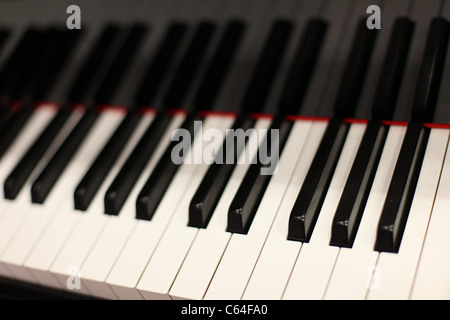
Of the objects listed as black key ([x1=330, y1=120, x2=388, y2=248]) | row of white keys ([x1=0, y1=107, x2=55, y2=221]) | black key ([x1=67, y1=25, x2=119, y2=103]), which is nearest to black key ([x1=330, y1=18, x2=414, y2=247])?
black key ([x1=330, y1=120, x2=388, y2=248])

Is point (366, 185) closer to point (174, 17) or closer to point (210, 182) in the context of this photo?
point (210, 182)

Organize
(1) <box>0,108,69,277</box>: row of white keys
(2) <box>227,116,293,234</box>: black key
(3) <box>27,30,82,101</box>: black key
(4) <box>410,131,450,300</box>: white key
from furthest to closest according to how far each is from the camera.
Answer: (3) <box>27,30,82,101</box>: black key
(1) <box>0,108,69,277</box>: row of white keys
(2) <box>227,116,293,234</box>: black key
(4) <box>410,131,450,300</box>: white key

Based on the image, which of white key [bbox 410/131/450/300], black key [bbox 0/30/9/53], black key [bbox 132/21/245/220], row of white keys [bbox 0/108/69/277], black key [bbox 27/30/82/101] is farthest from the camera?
black key [bbox 0/30/9/53]

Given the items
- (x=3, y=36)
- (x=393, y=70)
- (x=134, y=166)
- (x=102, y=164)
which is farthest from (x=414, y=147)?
(x=3, y=36)

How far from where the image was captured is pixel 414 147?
1.32 metres

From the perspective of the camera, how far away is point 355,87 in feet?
4.71

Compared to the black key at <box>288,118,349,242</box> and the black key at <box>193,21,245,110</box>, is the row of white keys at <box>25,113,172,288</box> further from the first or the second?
the black key at <box>288,118,349,242</box>

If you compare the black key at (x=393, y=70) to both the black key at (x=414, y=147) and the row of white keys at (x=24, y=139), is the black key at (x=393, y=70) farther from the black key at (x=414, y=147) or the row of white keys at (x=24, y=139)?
the row of white keys at (x=24, y=139)

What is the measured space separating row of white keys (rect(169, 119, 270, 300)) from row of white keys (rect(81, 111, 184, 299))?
7.3 inches

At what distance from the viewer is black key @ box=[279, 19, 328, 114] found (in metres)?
1.51

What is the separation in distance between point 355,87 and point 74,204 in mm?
796

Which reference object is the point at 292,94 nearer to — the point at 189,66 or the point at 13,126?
the point at 189,66

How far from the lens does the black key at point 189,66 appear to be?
168 centimetres
